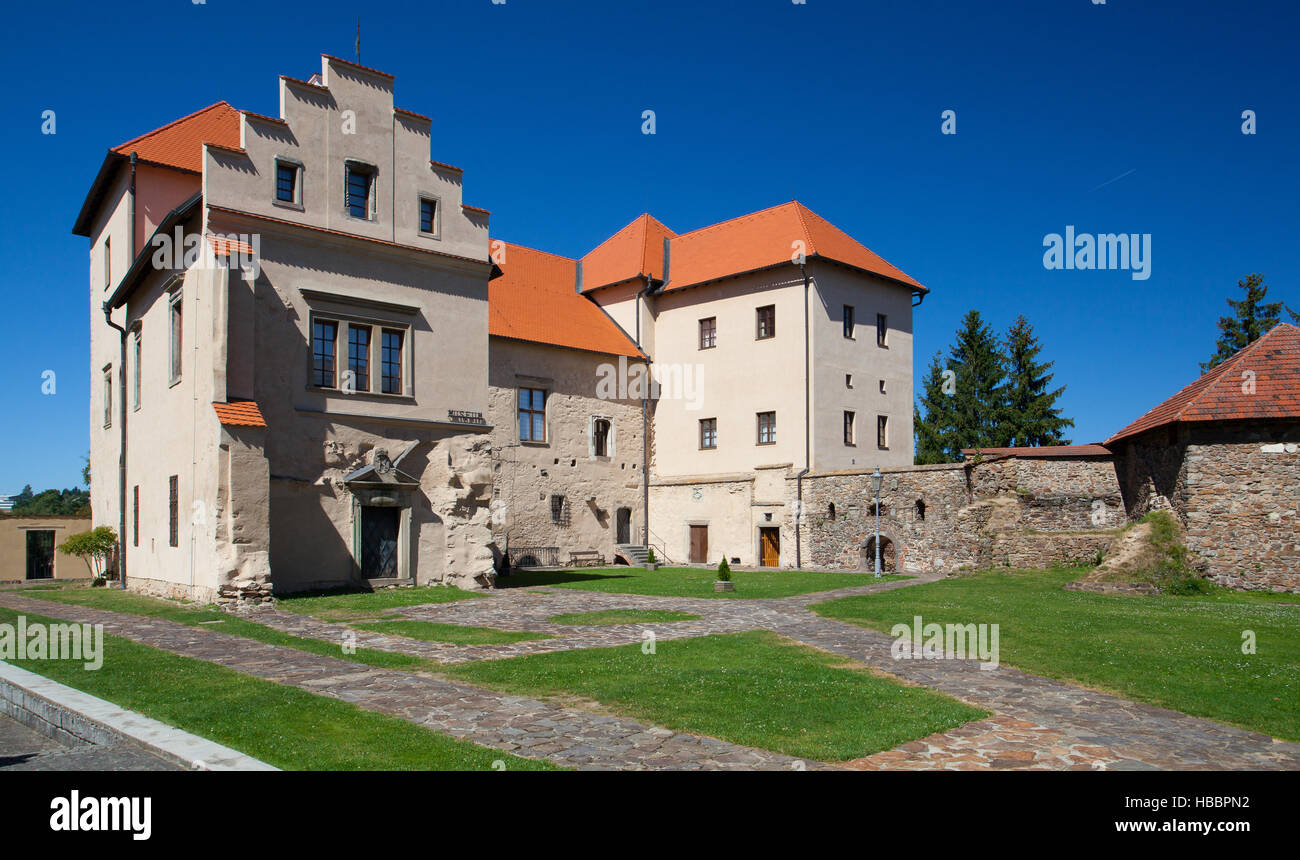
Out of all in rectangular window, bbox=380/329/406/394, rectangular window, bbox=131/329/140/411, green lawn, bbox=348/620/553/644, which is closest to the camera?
green lawn, bbox=348/620/553/644

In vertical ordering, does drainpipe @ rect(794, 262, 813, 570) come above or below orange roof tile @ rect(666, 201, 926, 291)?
below

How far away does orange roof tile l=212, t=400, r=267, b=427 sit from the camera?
18.3 metres

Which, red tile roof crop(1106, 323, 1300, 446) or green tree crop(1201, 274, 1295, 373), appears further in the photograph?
green tree crop(1201, 274, 1295, 373)

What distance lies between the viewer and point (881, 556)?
1236 inches

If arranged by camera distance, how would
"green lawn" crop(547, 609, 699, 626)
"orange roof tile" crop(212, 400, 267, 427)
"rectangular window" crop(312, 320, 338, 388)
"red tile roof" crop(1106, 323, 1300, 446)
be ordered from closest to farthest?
"green lawn" crop(547, 609, 699, 626) → "orange roof tile" crop(212, 400, 267, 427) → "red tile roof" crop(1106, 323, 1300, 446) → "rectangular window" crop(312, 320, 338, 388)

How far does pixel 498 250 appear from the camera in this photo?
38562 millimetres

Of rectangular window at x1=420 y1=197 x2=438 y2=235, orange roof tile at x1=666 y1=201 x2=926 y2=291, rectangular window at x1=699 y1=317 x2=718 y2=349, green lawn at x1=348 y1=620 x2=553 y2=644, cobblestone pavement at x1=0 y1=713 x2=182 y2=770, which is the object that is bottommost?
green lawn at x1=348 y1=620 x2=553 y2=644

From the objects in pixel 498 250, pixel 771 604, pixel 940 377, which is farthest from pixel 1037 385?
pixel 771 604

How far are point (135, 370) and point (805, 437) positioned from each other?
23.2 meters

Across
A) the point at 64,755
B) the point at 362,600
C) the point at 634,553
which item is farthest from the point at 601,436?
the point at 64,755

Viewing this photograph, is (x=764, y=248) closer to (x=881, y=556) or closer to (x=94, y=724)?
(x=881, y=556)

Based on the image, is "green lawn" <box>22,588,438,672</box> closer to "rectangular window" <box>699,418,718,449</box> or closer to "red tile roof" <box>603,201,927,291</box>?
"rectangular window" <box>699,418,718,449</box>

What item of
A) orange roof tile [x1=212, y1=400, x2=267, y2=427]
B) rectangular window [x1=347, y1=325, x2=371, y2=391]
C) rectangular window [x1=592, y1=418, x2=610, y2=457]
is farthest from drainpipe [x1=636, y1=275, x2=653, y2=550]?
orange roof tile [x1=212, y1=400, x2=267, y2=427]

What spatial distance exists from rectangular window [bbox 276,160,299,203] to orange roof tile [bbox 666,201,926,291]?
19.6 metres
